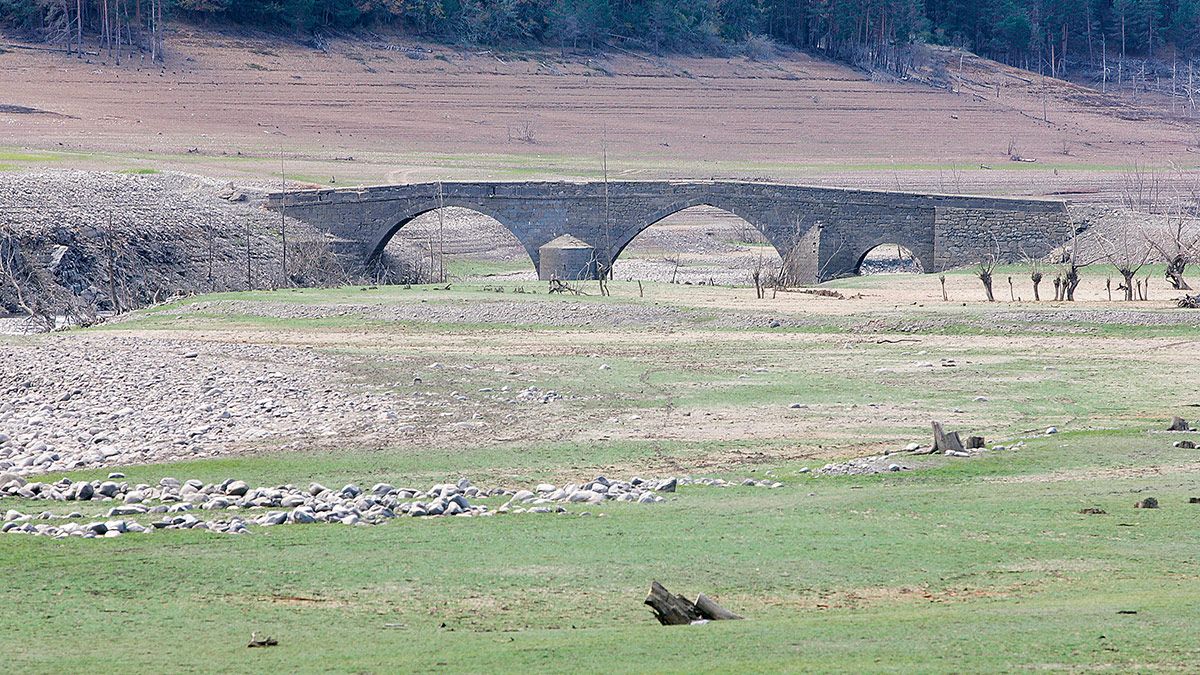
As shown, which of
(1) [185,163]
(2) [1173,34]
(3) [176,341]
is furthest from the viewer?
(2) [1173,34]

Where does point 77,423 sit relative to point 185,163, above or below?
below

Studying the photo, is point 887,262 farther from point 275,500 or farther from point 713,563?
point 713,563

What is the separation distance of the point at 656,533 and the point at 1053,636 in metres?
4.61

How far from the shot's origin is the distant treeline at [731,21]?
302 ft

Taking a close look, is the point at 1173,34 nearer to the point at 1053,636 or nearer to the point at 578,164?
the point at 578,164

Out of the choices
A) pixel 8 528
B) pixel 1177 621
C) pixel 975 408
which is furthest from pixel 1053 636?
pixel 975 408

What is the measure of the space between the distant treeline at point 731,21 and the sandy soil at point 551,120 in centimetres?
222

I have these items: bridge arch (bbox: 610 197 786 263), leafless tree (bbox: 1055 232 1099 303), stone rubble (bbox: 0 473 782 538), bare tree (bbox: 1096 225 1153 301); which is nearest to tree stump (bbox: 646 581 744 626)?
stone rubble (bbox: 0 473 782 538)

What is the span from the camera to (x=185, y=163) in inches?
2800

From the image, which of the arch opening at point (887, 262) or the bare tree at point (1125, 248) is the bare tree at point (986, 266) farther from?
the arch opening at point (887, 262)

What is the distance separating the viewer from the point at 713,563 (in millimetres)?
12773

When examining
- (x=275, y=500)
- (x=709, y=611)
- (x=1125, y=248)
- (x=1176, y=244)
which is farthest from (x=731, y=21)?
(x=709, y=611)

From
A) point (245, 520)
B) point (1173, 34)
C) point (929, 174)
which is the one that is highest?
point (1173, 34)

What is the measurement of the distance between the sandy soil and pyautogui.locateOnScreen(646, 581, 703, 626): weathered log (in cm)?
5989
